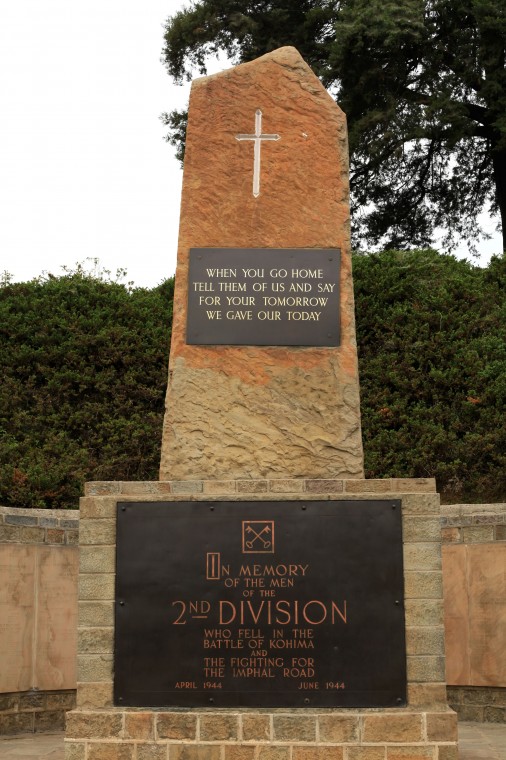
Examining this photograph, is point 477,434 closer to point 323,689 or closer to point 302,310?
point 302,310

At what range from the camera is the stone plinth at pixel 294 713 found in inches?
188

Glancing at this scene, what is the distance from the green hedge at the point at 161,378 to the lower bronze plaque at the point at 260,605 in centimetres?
361

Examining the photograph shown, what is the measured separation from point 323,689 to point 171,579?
99 cm

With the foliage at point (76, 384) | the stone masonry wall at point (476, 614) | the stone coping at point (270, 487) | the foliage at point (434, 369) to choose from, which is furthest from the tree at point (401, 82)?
the stone coping at point (270, 487)

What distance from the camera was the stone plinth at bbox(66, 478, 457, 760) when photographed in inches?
188

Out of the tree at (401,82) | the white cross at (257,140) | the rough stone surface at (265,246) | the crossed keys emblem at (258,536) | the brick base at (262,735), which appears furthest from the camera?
the tree at (401,82)

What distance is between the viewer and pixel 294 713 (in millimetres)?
4840

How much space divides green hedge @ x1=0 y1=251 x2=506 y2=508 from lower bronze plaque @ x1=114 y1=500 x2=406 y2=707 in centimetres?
361

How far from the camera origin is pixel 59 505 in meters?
8.52

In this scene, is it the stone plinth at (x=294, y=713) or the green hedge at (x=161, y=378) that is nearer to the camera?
the stone plinth at (x=294, y=713)

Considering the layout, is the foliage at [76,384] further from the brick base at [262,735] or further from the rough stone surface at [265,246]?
the brick base at [262,735]

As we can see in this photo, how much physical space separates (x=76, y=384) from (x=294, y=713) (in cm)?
550

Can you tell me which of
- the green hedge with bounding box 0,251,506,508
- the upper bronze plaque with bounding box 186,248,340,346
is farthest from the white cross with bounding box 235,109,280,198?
the green hedge with bounding box 0,251,506,508

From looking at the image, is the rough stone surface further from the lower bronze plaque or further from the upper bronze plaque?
the lower bronze plaque
